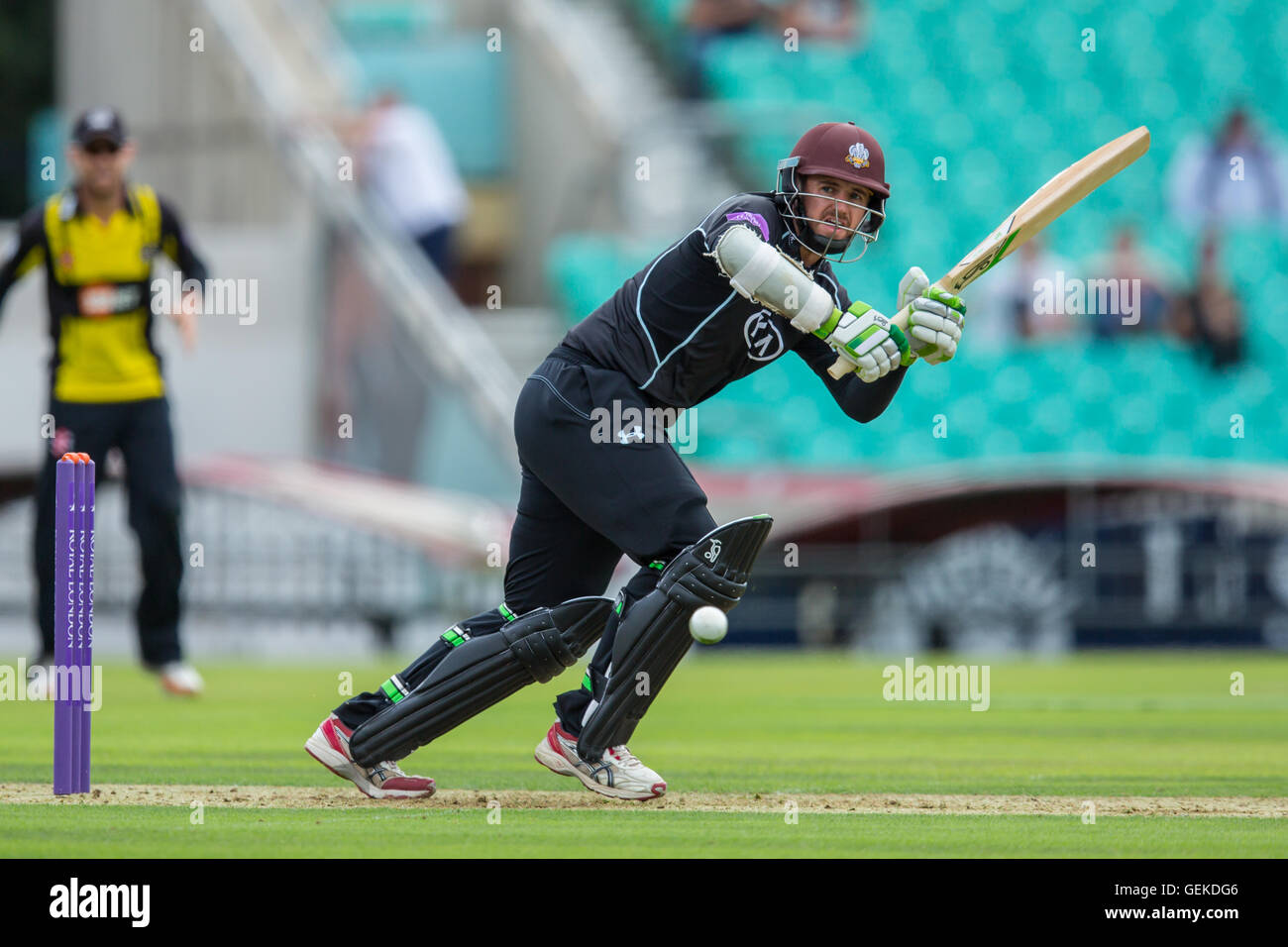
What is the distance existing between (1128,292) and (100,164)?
9.38 metres

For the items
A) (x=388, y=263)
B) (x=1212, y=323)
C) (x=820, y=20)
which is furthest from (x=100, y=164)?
(x=820, y=20)

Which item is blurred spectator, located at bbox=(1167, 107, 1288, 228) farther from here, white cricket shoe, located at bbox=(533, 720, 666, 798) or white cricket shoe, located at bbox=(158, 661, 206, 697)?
white cricket shoe, located at bbox=(533, 720, 666, 798)

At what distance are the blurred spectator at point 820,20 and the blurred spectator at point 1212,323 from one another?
4286mm

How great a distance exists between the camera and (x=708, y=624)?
556 cm

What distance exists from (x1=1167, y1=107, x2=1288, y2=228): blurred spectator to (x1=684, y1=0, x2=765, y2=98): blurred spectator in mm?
4162

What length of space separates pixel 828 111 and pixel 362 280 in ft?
14.1

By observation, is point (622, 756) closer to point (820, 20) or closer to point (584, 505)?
point (584, 505)

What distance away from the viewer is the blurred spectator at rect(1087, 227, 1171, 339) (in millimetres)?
16266

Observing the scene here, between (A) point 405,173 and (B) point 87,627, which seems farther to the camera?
(A) point 405,173

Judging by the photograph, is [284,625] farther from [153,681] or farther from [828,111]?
[828,111]

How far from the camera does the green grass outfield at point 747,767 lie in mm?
5113

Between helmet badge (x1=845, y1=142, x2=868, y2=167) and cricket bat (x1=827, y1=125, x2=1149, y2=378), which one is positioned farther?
cricket bat (x1=827, y1=125, x2=1149, y2=378)

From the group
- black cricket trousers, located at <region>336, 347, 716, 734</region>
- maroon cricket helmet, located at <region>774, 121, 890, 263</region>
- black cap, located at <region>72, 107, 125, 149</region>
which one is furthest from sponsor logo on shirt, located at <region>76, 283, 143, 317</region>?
maroon cricket helmet, located at <region>774, 121, 890, 263</region>

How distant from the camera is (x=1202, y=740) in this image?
8.27 m
